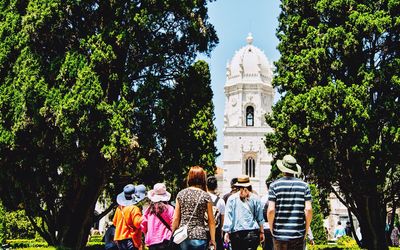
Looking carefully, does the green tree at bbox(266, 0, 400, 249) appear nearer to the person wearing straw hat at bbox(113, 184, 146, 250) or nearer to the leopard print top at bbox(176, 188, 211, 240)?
the person wearing straw hat at bbox(113, 184, 146, 250)

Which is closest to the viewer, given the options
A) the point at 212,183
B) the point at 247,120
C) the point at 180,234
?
the point at 180,234

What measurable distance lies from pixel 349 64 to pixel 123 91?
7.50m

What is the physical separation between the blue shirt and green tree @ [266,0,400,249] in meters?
9.59

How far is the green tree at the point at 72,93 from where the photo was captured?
16891mm

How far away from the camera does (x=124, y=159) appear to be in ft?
57.1

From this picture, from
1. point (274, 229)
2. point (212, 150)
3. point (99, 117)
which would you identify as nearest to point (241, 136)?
Answer: point (212, 150)

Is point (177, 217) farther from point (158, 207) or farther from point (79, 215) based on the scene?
point (79, 215)

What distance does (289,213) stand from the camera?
6.79 metres

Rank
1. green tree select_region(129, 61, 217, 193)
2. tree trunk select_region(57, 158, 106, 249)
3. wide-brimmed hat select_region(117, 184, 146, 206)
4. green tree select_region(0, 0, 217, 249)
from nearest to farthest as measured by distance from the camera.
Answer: wide-brimmed hat select_region(117, 184, 146, 206) < green tree select_region(0, 0, 217, 249) < tree trunk select_region(57, 158, 106, 249) < green tree select_region(129, 61, 217, 193)

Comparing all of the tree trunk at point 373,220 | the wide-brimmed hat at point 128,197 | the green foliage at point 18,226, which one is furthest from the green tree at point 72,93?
the green foliage at point 18,226

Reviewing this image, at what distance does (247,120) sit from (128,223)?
50.1 meters

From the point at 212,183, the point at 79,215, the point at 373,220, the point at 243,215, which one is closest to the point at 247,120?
the point at 373,220

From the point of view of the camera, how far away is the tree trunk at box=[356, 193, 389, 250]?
62.2 ft

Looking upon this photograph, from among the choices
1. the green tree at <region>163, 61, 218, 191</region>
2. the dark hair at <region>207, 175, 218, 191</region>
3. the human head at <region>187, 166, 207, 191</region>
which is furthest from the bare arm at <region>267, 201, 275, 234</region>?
the green tree at <region>163, 61, 218, 191</region>
